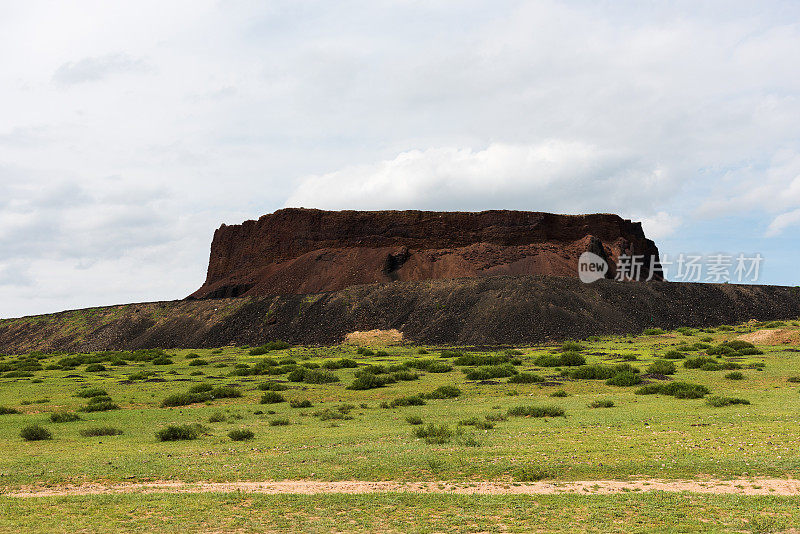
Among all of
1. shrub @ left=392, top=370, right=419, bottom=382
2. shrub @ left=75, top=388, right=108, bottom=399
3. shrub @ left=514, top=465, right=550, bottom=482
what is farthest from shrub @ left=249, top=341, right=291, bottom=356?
shrub @ left=514, top=465, right=550, bottom=482

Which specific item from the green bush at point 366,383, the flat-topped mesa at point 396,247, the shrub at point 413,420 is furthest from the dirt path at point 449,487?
the flat-topped mesa at point 396,247

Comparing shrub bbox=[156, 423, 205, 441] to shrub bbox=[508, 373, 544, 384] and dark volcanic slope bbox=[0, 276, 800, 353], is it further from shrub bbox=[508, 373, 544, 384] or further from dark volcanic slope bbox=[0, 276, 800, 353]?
dark volcanic slope bbox=[0, 276, 800, 353]

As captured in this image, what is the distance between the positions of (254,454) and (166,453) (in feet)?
8.71

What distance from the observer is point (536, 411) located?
22.3m

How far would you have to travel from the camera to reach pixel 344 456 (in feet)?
53.6

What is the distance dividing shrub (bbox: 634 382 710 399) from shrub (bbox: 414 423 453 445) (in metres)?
12.0

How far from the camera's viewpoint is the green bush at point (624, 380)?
99.6ft

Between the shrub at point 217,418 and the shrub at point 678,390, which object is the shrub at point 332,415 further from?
the shrub at point 678,390

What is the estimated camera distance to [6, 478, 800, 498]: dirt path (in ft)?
Answer: 41.0

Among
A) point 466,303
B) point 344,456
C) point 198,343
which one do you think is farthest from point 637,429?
point 198,343

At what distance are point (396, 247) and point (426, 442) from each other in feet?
293

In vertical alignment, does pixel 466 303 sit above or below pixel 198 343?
above

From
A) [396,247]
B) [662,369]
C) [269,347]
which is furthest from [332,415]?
[396,247]

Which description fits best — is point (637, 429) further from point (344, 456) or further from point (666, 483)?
point (344, 456)
